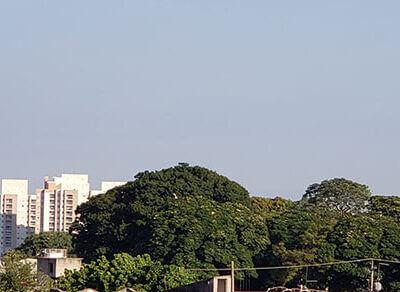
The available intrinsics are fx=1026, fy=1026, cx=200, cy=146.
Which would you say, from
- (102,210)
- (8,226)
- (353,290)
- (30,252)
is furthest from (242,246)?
(8,226)

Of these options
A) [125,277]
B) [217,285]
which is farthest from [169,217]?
[217,285]

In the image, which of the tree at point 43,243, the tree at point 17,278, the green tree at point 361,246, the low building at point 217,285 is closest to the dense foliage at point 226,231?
the green tree at point 361,246

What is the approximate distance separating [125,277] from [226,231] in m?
13.5

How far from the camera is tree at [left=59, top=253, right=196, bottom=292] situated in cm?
5322

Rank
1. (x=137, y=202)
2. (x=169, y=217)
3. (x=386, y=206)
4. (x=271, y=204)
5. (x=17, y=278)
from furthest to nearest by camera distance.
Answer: (x=271, y=204) < (x=386, y=206) < (x=137, y=202) < (x=169, y=217) < (x=17, y=278)

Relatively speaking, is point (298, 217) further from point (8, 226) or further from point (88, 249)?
point (8, 226)

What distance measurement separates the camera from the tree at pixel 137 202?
72.2 meters

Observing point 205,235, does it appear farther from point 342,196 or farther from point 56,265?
point 342,196

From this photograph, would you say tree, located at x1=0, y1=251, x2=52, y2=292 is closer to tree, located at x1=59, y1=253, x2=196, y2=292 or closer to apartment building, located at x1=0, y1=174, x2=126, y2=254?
tree, located at x1=59, y1=253, x2=196, y2=292

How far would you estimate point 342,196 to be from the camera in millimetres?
83000

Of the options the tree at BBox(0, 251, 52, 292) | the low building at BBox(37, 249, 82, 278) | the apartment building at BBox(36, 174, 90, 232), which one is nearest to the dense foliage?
the low building at BBox(37, 249, 82, 278)

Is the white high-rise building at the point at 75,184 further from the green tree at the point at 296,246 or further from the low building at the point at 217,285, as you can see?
the low building at the point at 217,285

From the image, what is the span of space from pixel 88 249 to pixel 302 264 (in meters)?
18.7

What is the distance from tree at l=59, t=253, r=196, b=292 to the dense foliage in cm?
18
